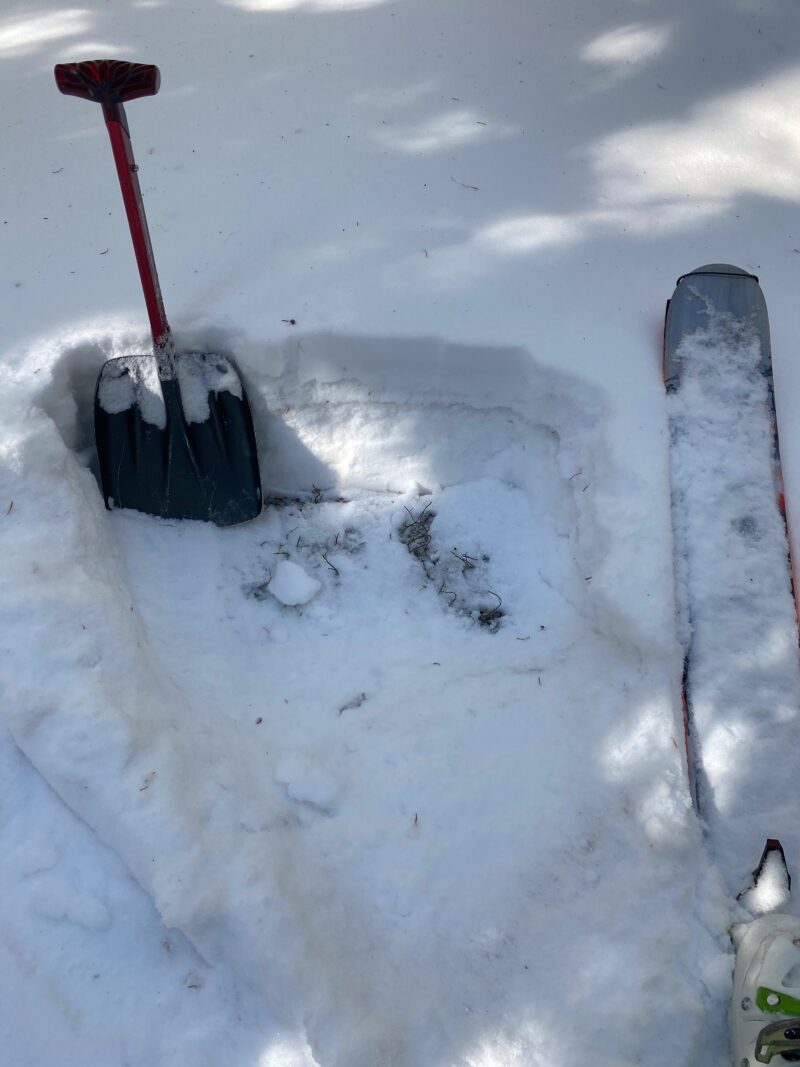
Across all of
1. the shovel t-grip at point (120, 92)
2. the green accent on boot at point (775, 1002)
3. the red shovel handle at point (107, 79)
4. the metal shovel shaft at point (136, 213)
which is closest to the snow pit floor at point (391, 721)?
the green accent on boot at point (775, 1002)

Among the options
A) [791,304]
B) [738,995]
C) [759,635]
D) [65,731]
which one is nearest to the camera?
[738,995]

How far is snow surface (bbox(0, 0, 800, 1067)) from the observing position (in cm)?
170

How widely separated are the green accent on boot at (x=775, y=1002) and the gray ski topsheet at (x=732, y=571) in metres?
0.25

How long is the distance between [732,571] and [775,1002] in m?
1.03

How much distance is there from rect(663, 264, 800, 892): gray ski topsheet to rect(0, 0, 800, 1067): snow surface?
5cm

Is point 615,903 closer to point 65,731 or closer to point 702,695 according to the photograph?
point 702,695

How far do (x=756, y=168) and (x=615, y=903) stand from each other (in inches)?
106

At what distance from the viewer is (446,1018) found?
1.71 metres

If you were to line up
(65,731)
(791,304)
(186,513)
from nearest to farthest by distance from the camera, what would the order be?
(65,731) < (186,513) < (791,304)

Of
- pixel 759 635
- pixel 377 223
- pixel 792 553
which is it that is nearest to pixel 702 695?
pixel 759 635

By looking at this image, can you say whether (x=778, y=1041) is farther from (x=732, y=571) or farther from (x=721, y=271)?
(x=721, y=271)

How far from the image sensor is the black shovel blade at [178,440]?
2365 mm

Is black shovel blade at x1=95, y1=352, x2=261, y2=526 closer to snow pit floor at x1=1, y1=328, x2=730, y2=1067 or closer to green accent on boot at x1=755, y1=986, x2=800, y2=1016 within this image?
snow pit floor at x1=1, y1=328, x2=730, y2=1067

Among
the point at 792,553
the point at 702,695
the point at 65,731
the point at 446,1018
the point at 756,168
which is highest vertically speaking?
the point at 756,168
